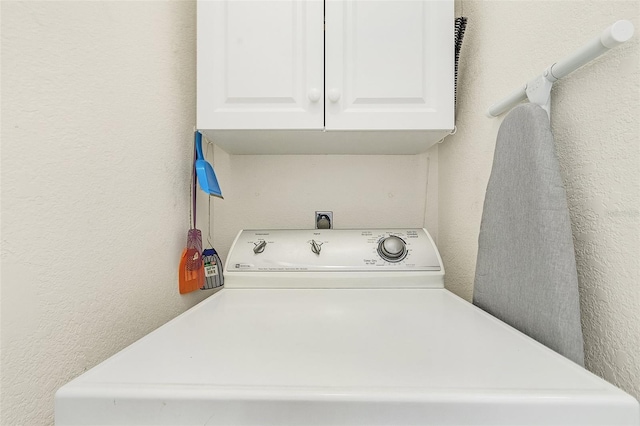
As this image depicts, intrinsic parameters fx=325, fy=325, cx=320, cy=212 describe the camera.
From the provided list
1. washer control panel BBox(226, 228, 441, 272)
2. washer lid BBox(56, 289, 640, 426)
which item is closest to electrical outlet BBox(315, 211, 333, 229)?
washer control panel BBox(226, 228, 441, 272)

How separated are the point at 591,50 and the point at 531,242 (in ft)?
1.00

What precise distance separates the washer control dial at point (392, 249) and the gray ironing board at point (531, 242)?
0.27 m

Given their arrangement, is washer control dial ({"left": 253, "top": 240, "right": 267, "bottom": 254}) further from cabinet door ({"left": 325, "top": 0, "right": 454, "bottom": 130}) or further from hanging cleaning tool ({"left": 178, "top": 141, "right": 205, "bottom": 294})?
cabinet door ({"left": 325, "top": 0, "right": 454, "bottom": 130})

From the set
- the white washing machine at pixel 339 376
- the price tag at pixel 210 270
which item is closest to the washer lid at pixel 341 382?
the white washing machine at pixel 339 376

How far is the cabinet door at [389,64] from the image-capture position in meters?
0.92

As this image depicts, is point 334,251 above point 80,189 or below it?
below

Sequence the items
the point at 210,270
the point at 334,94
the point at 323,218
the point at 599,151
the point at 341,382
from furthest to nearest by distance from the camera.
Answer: the point at 323,218
the point at 210,270
the point at 334,94
the point at 599,151
the point at 341,382

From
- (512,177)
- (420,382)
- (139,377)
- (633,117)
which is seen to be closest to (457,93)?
(512,177)

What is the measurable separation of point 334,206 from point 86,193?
0.81m

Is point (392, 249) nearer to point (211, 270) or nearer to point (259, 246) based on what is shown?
point (259, 246)

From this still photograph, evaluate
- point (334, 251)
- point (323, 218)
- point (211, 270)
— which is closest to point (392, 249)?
point (334, 251)

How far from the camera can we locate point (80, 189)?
0.58 metres

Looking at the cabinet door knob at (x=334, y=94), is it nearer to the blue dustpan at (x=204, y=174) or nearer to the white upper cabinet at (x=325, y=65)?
the white upper cabinet at (x=325, y=65)

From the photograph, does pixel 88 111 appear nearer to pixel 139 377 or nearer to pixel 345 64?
pixel 139 377
